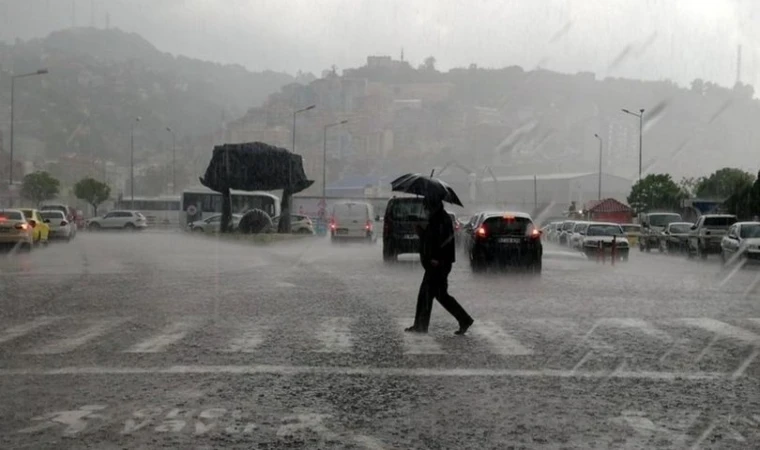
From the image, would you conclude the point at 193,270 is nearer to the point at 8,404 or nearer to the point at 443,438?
the point at 8,404

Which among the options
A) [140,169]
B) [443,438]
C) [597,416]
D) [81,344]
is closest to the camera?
[443,438]

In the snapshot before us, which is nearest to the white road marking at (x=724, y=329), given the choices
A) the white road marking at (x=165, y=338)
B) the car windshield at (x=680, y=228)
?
the white road marking at (x=165, y=338)

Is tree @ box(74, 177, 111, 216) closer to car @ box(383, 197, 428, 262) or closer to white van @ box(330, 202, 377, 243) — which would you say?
white van @ box(330, 202, 377, 243)

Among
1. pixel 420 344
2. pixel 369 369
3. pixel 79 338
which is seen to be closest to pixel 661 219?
pixel 420 344

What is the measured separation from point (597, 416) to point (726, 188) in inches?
3392

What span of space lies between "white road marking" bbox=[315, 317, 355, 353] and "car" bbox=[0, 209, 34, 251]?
23.8 meters

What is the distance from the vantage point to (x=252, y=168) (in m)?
52.6

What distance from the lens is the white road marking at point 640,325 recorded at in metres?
11.9

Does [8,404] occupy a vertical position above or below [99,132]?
below

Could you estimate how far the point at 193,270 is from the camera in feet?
80.4

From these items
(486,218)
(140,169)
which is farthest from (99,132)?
(486,218)

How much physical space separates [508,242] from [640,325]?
11085mm

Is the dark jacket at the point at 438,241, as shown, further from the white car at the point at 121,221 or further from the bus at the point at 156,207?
the bus at the point at 156,207

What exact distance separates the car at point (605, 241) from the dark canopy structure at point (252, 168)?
1997cm
